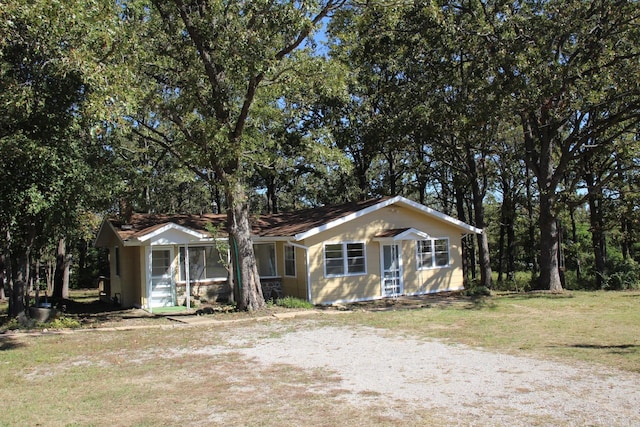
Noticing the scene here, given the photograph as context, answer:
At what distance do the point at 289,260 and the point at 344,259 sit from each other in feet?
7.16

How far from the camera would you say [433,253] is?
2127 cm

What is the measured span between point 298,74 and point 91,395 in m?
9.99

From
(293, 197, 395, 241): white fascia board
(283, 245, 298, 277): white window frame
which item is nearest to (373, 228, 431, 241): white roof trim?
(293, 197, 395, 241): white fascia board

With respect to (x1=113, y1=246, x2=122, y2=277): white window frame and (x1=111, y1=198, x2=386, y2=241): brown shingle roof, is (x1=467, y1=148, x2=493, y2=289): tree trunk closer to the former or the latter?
(x1=111, y1=198, x2=386, y2=241): brown shingle roof

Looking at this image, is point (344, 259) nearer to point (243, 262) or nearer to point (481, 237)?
point (243, 262)

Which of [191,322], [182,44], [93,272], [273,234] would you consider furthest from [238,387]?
[93,272]

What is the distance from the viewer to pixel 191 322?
14.2 meters

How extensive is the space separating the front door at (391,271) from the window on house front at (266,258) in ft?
14.1

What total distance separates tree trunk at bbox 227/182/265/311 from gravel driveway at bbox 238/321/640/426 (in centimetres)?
495

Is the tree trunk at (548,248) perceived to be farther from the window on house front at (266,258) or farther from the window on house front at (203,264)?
the window on house front at (203,264)

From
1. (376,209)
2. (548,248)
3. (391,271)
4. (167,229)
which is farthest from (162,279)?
(548,248)

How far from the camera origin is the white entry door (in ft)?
62.1

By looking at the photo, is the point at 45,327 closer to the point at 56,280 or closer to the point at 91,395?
the point at 91,395

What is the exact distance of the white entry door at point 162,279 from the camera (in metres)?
18.9
